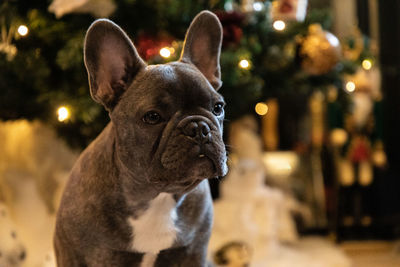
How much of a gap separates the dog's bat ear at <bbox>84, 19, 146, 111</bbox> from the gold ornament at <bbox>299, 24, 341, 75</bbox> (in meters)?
0.96

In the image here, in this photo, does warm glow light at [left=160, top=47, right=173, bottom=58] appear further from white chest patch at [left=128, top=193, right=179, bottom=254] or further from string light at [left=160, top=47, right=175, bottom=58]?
white chest patch at [left=128, top=193, right=179, bottom=254]

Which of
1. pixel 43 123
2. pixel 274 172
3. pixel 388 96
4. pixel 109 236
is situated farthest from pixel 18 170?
pixel 388 96

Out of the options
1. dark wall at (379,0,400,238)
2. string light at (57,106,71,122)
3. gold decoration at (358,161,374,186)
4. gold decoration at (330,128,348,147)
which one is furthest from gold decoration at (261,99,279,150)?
string light at (57,106,71,122)

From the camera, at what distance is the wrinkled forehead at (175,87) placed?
2.28ft

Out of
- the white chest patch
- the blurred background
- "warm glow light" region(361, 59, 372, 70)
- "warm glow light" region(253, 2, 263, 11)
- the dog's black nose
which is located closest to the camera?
the dog's black nose

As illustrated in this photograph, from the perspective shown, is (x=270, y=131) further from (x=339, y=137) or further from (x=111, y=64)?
(x=111, y=64)

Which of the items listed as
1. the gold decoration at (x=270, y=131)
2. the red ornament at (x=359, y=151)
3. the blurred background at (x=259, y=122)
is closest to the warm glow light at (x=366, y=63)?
the blurred background at (x=259, y=122)

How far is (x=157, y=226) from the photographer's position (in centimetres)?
80

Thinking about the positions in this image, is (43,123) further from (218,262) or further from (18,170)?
(218,262)

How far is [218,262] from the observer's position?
4.98 ft

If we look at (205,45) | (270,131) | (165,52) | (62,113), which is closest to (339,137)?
(270,131)

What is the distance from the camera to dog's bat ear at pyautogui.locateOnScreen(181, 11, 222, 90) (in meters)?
0.79

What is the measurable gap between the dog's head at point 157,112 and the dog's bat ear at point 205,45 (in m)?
0.06

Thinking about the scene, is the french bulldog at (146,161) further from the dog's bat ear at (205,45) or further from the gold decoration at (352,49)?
the gold decoration at (352,49)
